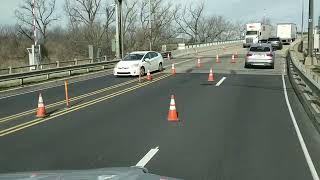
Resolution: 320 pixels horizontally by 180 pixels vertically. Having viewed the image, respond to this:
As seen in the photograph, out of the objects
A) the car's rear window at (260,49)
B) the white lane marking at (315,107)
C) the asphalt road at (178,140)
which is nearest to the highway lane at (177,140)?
the asphalt road at (178,140)

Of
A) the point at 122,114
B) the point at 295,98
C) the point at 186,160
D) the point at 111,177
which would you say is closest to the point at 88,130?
the point at 122,114

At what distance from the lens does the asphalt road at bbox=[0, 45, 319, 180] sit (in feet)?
25.6

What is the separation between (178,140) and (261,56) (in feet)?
84.1

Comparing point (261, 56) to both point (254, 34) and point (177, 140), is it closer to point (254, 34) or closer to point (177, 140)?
point (177, 140)

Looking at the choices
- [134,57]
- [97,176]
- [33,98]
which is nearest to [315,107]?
[33,98]

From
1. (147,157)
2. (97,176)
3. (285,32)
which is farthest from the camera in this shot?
(285,32)

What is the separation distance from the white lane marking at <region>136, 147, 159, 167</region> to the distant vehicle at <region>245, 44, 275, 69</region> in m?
26.5

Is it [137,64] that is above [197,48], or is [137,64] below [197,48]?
below

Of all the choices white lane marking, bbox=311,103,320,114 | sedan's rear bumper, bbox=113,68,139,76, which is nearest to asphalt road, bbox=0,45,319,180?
white lane marking, bbox=311,103,320,114

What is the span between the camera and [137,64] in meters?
29.7

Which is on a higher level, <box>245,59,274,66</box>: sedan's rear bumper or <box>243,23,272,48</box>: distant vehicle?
<box>243,23,272,48</box>: distant vehicle

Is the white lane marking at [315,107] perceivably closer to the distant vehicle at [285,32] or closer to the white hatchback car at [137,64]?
the white hatchback car at [137,64]

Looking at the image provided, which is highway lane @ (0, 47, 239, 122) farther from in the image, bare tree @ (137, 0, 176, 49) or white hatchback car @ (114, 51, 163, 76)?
bare tree @ (137, 0, 176, 49)

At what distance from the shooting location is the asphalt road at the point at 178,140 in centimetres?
781
